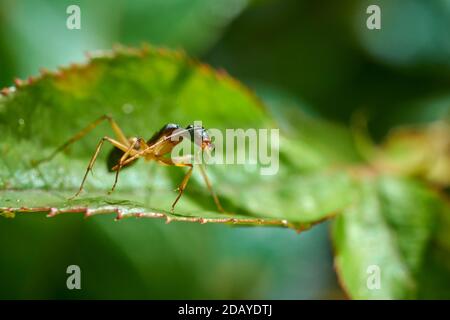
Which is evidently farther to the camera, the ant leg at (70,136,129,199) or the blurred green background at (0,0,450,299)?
the blurred green background at (0,0,450,299)

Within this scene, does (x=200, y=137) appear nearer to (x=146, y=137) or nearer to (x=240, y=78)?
(x=146, y=137)

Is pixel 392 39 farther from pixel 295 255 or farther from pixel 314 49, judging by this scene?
pixel 295 255

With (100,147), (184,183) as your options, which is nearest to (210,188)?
(184,183)

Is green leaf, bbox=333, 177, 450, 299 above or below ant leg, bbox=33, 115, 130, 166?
below

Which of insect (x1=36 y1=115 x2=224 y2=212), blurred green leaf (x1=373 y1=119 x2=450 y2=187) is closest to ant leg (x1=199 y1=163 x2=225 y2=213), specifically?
insect (x1=36 y1=115 x2=224 y2=212)

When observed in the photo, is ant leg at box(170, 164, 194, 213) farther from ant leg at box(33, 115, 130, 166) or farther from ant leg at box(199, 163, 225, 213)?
ant leg at box(33, 115, 130, 166)

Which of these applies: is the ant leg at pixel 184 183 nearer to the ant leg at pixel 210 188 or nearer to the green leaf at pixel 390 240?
the ant leg at pixel 210 188

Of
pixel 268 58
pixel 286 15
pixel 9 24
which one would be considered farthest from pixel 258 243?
pixel 9 24
